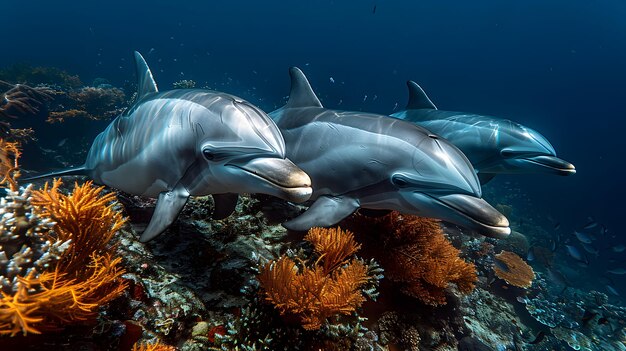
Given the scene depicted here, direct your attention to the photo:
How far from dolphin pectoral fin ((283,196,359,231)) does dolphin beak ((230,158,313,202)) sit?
706 mm

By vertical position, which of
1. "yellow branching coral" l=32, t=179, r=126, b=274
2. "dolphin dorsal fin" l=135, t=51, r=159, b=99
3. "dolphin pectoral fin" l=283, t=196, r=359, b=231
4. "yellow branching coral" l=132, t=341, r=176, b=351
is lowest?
"yellow branching coral" l=132, t=341, r=176, b=351

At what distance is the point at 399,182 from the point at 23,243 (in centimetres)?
315

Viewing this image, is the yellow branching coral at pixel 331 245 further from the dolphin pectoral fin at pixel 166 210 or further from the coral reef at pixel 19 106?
the coral reef at pixel 19 106

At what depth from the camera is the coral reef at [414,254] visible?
4109 millimetres

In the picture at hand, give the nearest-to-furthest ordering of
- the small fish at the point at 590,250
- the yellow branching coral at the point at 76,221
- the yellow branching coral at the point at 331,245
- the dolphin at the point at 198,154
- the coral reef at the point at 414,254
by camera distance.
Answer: the yellow branching coral at the point at 76,221 → the dolphin at the point at 198,154 → the yellow branching coral at the point at 331,245 → the coral reef at the point at 414,254 → the small fish at the point at 590,250

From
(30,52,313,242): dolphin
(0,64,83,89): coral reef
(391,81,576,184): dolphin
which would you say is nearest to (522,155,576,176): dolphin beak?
(391,81,576,184): dolphin

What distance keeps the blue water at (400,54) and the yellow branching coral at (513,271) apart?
48895 mm

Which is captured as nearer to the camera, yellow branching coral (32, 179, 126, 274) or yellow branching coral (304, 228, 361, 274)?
yellow branching coral (32, 179, 126, 274)

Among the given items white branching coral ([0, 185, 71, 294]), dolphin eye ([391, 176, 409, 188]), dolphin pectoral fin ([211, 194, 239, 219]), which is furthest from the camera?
dolphin pectoral fin ([211, 194, 239, 219])

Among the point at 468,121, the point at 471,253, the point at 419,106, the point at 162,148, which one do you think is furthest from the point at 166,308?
the point at 471,253

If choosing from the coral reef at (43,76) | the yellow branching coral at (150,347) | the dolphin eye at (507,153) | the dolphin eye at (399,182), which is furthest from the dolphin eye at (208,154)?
the coral reef at (43,76)

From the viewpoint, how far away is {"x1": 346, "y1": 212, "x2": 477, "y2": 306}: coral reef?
4.11m

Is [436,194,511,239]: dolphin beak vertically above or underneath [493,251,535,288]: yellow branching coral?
above

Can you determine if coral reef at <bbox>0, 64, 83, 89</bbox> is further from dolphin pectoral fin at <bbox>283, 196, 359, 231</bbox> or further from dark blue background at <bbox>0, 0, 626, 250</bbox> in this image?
dark blue background at <bbox>0, 0, 626, 250</bbox>
